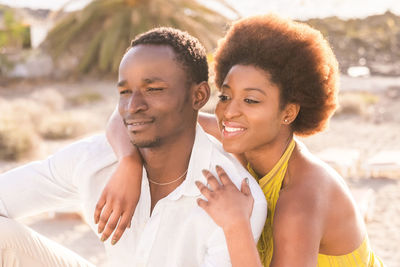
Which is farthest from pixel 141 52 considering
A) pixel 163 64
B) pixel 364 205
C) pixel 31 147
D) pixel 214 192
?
pixel 31 147

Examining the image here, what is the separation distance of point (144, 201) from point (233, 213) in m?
0.43

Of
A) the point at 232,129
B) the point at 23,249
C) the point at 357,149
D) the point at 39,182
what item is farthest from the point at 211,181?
the point at 357,149

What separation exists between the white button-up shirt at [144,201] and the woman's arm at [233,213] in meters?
0.07

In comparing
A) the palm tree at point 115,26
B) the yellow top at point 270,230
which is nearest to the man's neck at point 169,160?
the yellow top at point 270,230

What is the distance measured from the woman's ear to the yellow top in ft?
0.37

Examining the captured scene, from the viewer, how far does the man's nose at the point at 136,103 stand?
1868 millimetres

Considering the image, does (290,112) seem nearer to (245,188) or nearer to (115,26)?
(245,188)

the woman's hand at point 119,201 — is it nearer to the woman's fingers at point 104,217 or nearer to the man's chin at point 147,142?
the woman's fingers at point 104,217

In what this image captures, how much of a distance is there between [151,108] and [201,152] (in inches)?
10.4

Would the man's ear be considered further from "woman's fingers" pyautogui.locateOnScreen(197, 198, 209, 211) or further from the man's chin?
"woman's fingers" pyautogui.locateOnScreen(197, 198, 209, 211)

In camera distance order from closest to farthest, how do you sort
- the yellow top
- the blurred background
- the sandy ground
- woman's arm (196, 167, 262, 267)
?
woman's arm (196, 167, 262, 267) < the yellow top < the sandy ground < the blurred background

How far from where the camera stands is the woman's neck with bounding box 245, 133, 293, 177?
216cm

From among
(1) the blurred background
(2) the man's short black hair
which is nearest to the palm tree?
(1) the blurred background

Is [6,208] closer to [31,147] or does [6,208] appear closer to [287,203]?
[287,203]
